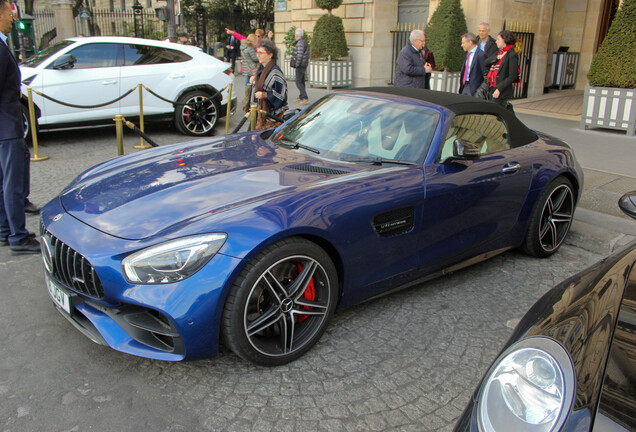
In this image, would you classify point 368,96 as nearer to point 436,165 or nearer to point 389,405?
point 436,165

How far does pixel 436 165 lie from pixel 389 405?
1.71m

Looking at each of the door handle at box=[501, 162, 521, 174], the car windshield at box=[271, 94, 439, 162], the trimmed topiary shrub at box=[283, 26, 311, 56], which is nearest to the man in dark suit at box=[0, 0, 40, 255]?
the car windshield at box=[271, 94, 439, 162]

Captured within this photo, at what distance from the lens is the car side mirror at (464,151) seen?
375 centimetres

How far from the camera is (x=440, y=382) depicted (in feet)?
10.0

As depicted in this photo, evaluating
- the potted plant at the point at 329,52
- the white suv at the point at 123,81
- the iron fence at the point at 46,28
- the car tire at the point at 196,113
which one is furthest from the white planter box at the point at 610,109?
the iron fence at the point at 46,28

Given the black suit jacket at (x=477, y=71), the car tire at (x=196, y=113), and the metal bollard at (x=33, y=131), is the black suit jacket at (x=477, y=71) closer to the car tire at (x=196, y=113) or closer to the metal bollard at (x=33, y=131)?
the car tire at (x=196, y=113)

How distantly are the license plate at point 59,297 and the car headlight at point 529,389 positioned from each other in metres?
2.27

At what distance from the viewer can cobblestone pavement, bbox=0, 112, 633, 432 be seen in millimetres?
2676

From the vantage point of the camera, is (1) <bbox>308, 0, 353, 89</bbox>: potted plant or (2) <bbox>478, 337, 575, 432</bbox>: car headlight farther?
(1) <bbox>308, 0, 353, 89</bbox>: potted plant

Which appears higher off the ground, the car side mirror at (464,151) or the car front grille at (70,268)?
the car side mirror at (464,151)

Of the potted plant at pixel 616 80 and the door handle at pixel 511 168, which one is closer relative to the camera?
the door handle at pixel 511 168

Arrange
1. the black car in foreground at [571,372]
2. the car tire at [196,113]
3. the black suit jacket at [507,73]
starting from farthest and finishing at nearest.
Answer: the car tire at [196,113], the black suit jacket at [507,73], the black car in foreground at [571,372]

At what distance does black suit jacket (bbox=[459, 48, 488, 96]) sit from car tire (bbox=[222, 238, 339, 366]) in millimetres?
6655

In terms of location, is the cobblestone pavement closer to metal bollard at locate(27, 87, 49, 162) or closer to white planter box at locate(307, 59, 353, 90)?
metal bollard at locate(27, 87, 49, 162)
